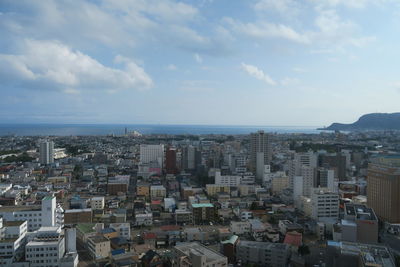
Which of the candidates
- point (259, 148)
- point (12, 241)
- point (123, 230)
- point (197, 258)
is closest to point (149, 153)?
point (259, 148)

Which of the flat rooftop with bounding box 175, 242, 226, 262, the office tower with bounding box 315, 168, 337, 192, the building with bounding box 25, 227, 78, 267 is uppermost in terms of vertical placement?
the office tower with bounding box 315, 168, 337, 192

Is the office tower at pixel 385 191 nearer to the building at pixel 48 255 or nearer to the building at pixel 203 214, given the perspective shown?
the building at pixel 203 214

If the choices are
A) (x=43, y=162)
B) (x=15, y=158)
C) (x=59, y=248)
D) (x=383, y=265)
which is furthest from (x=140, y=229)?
(x=15, y=158)

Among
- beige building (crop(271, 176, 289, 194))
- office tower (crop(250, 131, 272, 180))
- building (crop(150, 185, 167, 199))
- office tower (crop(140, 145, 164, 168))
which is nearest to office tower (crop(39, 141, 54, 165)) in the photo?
office tower (crop(140, 145, 164, 168))

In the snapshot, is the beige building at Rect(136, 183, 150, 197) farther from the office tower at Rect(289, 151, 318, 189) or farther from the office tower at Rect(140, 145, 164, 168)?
the office tower at Rect(140, 145, 164, 168)

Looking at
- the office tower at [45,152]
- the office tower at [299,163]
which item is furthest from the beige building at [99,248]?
the office tower at [45,152]
